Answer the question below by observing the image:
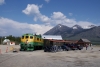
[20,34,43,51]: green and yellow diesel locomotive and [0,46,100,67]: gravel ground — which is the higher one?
[20,34,43,51]: green and yellow diesel locomotive

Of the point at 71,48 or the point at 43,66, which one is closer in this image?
the point at 43,66

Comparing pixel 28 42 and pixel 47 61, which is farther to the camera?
pixel 28 42

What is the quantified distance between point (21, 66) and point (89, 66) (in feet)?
20.9

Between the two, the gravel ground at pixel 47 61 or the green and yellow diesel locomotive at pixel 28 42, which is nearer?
the gravel ground at pixel 47 61

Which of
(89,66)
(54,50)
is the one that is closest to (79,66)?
(89,66)

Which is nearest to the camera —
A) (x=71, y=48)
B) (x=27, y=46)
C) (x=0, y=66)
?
(x=0, y=66)

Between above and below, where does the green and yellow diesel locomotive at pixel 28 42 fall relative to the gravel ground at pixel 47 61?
above

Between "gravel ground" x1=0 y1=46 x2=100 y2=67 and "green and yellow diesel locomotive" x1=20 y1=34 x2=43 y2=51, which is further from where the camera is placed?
"green and yellow diesel locomotive" x1=20 y1=34 x2=43 y2=51

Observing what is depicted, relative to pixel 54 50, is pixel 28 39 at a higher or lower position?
higher

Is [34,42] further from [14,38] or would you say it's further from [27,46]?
[14,38]

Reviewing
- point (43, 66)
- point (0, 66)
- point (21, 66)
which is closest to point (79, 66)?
point (43, 66)

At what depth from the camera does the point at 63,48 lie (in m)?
49.6

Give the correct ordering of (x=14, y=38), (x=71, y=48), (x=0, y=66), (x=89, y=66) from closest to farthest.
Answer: (x=0, y=66), (x=89, y=66), (x=71, y=48), (x=14, y=38)

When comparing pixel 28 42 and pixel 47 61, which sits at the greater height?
pixel 28 42
